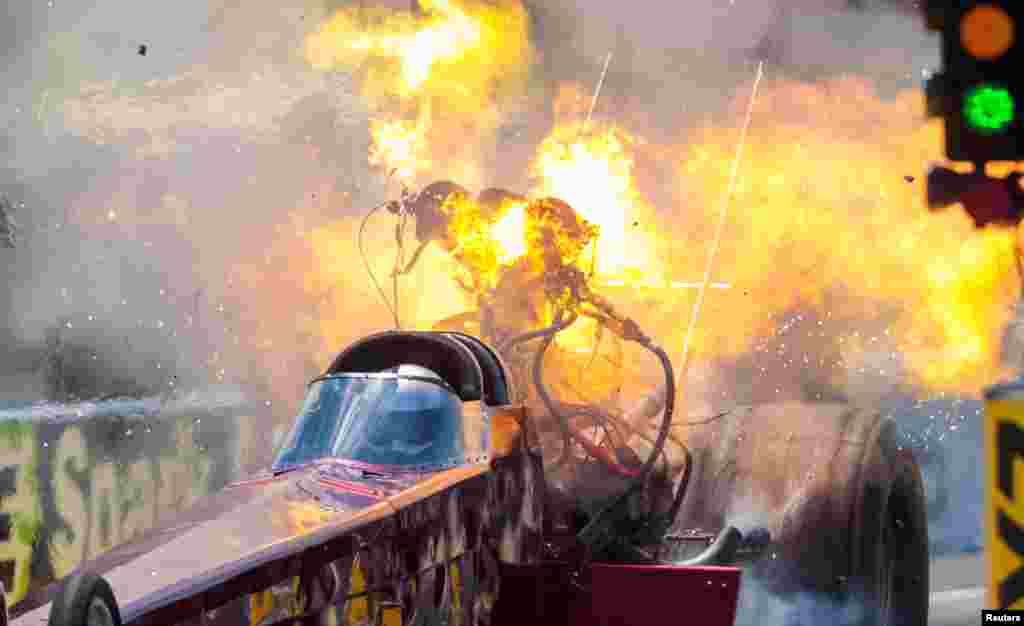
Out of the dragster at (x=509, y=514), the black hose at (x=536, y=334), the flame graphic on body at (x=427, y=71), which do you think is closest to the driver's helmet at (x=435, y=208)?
the dragster at (x=509, y=514)

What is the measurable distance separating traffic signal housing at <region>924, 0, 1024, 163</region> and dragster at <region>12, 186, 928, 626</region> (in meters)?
3.27

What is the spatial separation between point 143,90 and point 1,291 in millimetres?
3027

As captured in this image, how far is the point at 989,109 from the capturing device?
293 inches

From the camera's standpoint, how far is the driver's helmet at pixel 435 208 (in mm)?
14094

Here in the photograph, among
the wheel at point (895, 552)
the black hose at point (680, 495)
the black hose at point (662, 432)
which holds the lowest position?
the wheel at point (895, 552)

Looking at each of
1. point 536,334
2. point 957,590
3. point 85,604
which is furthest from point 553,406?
point 957,590

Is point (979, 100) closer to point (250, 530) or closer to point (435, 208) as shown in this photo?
point (250, 530)

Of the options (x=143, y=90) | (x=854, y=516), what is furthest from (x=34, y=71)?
(x=854, y=516)

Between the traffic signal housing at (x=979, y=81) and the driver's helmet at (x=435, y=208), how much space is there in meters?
6.98

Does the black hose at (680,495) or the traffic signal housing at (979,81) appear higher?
the traffic signal housing at (979,81)

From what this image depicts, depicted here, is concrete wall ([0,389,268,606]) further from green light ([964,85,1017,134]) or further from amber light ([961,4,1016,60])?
amber light ([961,4,1016,60])

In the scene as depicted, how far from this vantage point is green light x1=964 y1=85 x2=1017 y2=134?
739 cm

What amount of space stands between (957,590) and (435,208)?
9.69m

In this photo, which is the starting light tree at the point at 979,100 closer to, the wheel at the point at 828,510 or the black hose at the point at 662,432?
the black hose at the point at 662,432
